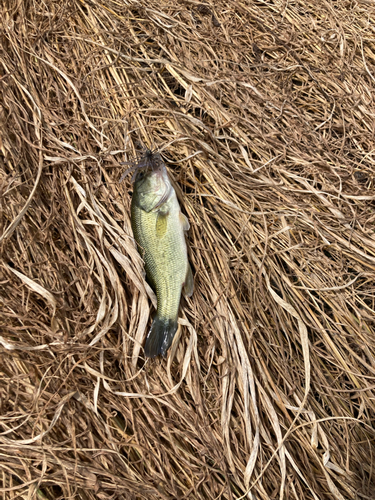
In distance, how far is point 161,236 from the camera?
2.26 metres

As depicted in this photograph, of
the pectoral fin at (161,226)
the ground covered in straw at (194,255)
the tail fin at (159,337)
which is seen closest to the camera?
the ground covered in straw at (194,255)

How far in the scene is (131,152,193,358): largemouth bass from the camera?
2.21 metres

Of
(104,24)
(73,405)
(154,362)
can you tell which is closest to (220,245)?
(154,362)

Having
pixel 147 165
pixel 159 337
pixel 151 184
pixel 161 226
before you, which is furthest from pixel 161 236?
pixel 159 337

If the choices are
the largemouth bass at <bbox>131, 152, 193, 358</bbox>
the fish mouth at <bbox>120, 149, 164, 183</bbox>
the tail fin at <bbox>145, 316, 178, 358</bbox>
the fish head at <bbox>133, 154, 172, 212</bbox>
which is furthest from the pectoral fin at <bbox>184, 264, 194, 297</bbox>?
the fish mouth at <bbox>120, 149, 164, 183</bbox>

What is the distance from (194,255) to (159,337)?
1.83 ft

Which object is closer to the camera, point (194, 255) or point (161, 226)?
point (161, 226)

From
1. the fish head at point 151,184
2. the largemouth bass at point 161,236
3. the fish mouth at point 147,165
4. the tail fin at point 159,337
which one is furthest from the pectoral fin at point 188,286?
the fish mouth at point 147,165

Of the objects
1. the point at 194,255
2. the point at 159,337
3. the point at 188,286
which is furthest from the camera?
the point at 194,255

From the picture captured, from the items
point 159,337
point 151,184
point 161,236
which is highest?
point 151,184

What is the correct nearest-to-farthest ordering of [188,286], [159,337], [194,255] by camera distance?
[159,337] → [188,286] → [194,255]

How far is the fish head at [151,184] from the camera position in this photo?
88.3 inches

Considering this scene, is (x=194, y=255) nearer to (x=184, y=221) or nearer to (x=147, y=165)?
(x=184, y=221)

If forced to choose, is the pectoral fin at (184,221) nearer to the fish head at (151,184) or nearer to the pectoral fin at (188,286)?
the fish head at (151,184)
